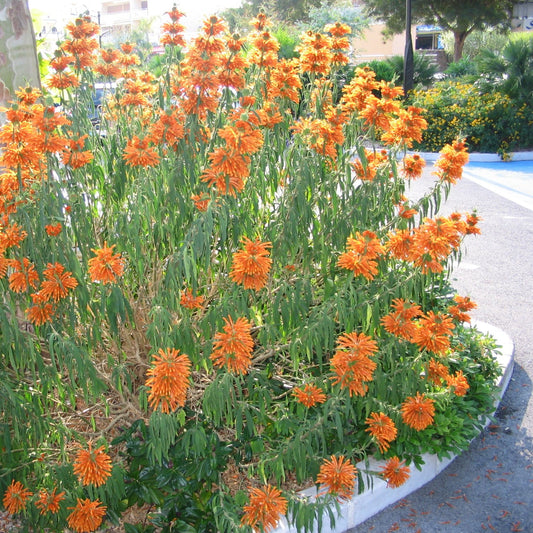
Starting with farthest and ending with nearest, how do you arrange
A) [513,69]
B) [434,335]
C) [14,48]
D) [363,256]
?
[513,69]
[14,48]
[434,335]
[363,256]

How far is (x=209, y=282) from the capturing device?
10.4 feet

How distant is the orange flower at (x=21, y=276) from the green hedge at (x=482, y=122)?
1249 centimetres

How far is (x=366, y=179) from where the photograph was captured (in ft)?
9.55

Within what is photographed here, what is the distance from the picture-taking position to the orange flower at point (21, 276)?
2180 millimetres

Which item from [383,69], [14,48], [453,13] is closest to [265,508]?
[14,48]

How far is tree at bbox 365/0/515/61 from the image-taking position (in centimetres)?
2838

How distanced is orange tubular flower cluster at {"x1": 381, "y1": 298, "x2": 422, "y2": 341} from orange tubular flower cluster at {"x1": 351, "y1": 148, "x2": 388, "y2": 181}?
679 mm

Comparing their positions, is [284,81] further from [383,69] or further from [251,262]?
[383,69]

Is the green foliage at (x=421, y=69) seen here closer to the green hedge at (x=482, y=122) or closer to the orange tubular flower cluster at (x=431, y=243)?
the green hedge at (x=482, y=122)

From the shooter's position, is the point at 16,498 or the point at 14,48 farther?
the point at 14,48

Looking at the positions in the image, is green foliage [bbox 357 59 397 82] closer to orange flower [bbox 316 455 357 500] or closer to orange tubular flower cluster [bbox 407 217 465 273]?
orange tubular flower cluster [bbox 407 217 465 273]

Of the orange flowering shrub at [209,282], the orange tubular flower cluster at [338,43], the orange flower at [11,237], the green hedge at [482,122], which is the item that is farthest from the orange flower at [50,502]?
the green hedge at [482,122]

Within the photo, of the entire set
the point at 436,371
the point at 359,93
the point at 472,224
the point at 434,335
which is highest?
the point at 359,93

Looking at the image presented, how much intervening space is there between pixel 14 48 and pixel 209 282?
1621 millimetres
